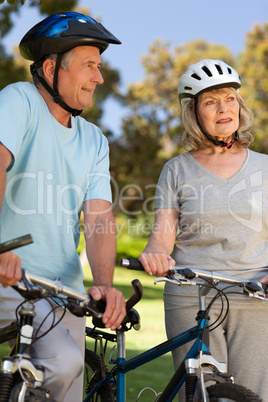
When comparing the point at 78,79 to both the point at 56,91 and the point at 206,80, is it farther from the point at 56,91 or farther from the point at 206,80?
the point at 206,80

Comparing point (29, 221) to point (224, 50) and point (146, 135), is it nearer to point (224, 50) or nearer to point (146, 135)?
point (146, 135)

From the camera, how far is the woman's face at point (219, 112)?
369 centimetres

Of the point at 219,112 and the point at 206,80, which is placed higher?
the point at 206,80

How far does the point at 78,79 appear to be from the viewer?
123 inches

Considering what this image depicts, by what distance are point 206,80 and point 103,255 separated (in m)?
1.40

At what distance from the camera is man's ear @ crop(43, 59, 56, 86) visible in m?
3.18

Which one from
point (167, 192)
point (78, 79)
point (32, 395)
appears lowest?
point (32, 395)

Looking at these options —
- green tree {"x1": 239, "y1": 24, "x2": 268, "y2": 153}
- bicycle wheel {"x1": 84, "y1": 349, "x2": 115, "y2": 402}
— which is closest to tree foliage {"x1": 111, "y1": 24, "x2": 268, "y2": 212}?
green tree {"x1": 239, "y1": 24, "x2": 268, "y2": 153}

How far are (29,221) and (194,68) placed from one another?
1752 millimetres

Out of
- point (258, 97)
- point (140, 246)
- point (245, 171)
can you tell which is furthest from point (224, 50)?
point (245, 171)

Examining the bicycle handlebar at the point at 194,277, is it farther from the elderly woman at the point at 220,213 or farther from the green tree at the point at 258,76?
the green tree at the point at 258,76

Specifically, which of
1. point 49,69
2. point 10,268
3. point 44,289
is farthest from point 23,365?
point 49,69

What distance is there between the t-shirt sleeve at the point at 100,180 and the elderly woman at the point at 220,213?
46 centimetres

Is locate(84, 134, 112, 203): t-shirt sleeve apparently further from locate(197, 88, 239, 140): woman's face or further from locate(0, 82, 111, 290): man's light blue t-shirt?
locate(197, 88, 239, 140): woman's face
